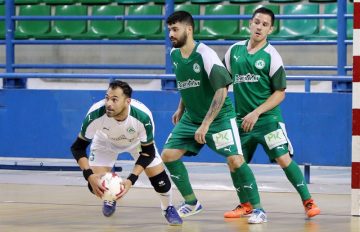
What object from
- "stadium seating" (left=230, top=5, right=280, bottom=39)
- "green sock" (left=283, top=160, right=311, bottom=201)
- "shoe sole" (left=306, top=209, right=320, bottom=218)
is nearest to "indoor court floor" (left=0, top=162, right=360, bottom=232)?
"shoe sole" (left=306, top=209, right=320, bottom=218)

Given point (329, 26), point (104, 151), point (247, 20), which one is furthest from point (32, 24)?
point (104, 151)

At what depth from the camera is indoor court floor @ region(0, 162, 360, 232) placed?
9.10 meters

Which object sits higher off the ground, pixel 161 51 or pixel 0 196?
pixel 161 51

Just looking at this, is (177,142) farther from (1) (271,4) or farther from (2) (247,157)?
→ (1) (271,4)

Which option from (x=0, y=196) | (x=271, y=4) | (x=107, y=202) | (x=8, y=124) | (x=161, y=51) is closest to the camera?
(x=107, y=202)

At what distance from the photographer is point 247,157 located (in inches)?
393

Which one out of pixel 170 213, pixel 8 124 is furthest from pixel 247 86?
pixel 8 124

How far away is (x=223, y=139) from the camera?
372 inches

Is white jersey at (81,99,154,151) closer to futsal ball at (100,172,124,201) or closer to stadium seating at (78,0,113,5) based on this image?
futsal ball at (100,172,124,201)

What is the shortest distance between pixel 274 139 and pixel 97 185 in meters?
1.88

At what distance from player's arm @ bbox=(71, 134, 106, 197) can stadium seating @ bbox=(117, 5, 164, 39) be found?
26.9ft

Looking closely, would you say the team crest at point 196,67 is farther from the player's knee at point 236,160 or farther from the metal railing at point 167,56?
the metal railing at point 167,56

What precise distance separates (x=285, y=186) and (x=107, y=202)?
11.5ft

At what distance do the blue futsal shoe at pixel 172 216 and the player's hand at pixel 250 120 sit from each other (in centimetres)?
102
